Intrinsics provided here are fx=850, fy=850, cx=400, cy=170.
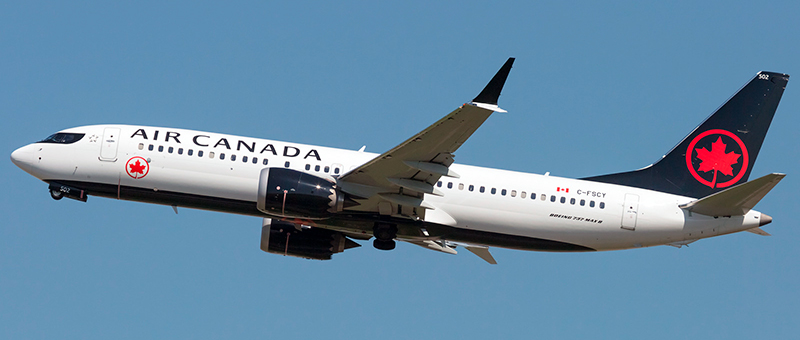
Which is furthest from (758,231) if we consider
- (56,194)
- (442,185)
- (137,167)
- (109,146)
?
(56,194)

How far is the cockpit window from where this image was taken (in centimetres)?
3491

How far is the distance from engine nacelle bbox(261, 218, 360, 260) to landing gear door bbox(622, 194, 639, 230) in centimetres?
1237

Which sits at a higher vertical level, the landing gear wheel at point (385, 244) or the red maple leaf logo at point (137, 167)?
the red maple leaf logo at point (137, 167)

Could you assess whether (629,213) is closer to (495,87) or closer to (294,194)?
(495,87)

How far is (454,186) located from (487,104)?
7.40m

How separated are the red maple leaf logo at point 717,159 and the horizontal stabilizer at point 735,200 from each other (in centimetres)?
276

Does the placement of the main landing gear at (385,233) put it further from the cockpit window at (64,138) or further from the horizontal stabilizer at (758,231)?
the horizontal stabilizer at (758,231)

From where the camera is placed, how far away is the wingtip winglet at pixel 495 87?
26506mm

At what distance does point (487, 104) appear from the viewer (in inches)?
1065

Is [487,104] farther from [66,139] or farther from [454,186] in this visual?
[66,139]

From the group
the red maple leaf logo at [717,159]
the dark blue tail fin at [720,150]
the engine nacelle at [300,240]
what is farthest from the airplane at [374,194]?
the engine nacelle at [300,240]

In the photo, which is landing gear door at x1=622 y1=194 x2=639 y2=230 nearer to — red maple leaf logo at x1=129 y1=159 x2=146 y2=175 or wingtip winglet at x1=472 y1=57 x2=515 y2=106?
wingtip winglet at x1=472 y1=57 x2=515 y2=106

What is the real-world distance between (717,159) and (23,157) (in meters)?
29.3

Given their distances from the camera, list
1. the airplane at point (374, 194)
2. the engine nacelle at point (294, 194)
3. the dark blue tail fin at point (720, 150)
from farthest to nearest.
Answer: the dark blue tail fin at point (720, 150), the airplane at point (374, 194), the engine nacelle at point (294, 194)
